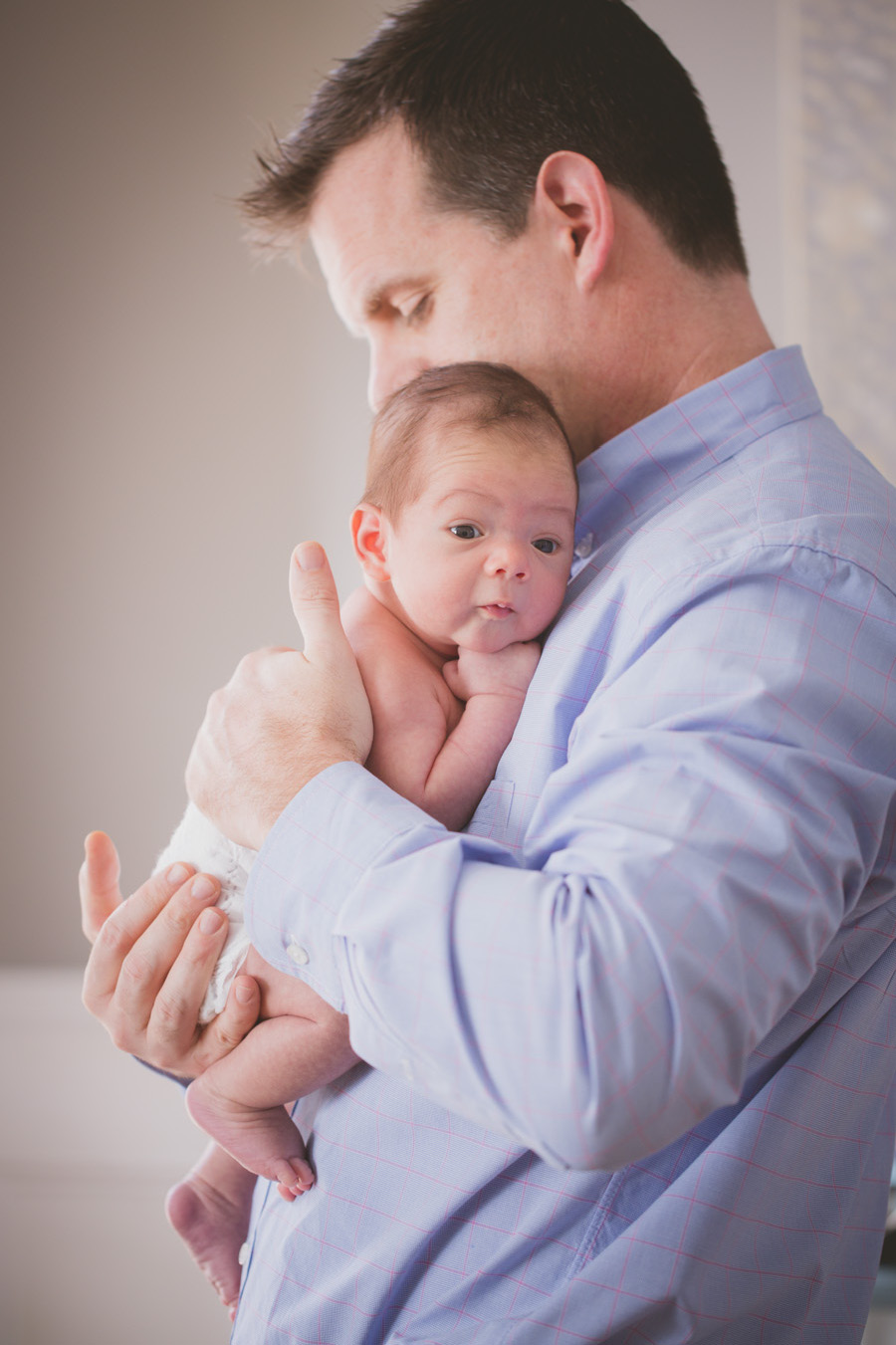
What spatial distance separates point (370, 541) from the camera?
1.03 meters

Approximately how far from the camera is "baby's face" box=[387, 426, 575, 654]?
92cm

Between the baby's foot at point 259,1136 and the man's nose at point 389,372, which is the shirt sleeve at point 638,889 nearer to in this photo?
the baby's foot at point 259,1136

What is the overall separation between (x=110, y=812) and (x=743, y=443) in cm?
186

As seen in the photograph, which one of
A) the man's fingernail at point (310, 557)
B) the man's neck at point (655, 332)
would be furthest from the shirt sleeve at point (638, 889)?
the man's neck at point (655, 332)

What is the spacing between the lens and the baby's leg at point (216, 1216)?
116 cm

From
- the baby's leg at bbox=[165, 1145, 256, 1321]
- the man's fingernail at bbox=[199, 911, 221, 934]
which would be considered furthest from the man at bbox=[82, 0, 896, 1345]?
the baby's leg at bbox=[165, 1145, 256, 1321]

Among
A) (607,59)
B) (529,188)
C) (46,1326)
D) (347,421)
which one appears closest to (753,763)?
(529,188)

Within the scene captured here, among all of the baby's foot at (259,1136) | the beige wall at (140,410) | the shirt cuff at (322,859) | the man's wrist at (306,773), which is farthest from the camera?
the beige wall at (140,410)

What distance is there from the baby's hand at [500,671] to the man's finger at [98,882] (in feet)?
1.56

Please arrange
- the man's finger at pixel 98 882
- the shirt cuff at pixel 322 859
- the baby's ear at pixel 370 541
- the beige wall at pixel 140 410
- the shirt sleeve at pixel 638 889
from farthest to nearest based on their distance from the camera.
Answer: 1. the beige wall at pixel 140 410
2. the man's finger at pixel 98 882
3. the baby's ear at pixel 370 541
4. the shirt cuff at pixel 322 859
5. the shirt sleeve at pixel 638 889

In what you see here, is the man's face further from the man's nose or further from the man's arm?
the man's arm

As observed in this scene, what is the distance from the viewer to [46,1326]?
7.23 ft

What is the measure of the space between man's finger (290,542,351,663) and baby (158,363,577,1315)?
2.1 inches

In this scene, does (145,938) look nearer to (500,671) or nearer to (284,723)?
(284,723)
